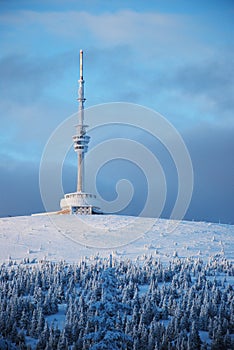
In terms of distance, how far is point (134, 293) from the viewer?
62812 mm

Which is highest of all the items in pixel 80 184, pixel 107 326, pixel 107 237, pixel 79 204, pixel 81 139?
pixel 81 139

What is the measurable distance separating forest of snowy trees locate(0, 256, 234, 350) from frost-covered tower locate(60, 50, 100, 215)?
128ft

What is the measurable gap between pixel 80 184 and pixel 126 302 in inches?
Answer: 2630

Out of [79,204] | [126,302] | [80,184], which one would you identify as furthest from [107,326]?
[80,184]

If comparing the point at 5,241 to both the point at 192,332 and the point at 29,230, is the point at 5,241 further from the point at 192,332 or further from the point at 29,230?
the point at 192,332

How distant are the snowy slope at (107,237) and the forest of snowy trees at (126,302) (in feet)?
16.4

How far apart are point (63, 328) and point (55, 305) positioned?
5.96 m

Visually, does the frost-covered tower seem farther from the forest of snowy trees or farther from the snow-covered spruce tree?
the snow-covered spruce tree

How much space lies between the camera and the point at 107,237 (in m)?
88.8

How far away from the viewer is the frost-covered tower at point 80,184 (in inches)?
4552

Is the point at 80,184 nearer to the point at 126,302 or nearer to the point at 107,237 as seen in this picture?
the point at 107,237

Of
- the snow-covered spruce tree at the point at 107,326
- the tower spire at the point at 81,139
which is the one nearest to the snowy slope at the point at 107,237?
the tower spire at the point at 81,139

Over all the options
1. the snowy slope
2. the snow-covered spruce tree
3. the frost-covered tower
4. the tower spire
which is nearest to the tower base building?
the frost-covered tower

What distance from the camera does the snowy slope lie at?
81.4 meters
